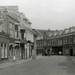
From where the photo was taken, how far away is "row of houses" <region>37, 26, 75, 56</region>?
277ft

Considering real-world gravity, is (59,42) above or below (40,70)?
above

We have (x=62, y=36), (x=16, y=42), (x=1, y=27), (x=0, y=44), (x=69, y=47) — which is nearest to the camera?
(x=0, y=44)

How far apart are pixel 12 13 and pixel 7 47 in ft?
37.7

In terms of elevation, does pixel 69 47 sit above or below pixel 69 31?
below

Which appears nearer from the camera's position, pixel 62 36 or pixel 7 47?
pixel 7 47

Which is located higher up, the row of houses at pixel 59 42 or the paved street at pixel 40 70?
the row of houses at pixel 59 42

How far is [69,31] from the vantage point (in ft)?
286

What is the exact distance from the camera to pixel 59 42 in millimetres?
93875

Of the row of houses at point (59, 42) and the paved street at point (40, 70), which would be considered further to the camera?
the row of houses at point (59, 42)

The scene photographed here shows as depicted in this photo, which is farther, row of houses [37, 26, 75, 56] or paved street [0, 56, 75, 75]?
row of houses [37, 26, 75, 56]

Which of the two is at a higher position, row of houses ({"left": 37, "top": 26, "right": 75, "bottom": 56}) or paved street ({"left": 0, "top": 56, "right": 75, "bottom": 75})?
row of houses ({"left": 37, "top": 26, "right": 75, "bottom": 56})

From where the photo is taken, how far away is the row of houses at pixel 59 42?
84438 mm

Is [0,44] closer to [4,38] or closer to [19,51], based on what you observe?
[4,38]

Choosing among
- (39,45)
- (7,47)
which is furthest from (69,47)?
(7,47)
